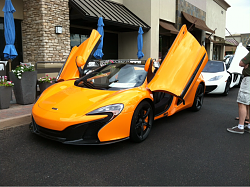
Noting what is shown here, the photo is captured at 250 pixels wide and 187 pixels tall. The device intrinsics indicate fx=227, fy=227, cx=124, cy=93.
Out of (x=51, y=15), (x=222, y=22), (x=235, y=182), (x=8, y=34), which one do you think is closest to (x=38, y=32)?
(x=51, y=15)

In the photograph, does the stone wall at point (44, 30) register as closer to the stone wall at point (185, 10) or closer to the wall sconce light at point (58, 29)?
the wall sconce light at point (58, 29)

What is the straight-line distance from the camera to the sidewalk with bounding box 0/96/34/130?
4.28 metres

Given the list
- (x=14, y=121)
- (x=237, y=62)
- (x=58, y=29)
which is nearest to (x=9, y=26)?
(x=58, y=29)

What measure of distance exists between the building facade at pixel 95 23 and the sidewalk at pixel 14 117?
12.3 ft

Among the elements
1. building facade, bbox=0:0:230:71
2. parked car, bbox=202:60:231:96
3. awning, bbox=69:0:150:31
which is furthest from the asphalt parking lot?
awning, bbox=69:0:150:31

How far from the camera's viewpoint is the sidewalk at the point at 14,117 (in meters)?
4.28

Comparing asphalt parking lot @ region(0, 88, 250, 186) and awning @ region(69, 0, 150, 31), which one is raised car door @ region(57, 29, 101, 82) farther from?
awning @ region(69, 0, 150, 31)

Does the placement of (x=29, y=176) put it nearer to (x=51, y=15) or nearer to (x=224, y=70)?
(x=224, y=70)

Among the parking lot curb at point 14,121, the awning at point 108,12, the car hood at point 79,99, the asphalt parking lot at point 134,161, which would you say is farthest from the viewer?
the awning at point 108,12

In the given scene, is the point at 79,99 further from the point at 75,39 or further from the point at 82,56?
the point at 75,39

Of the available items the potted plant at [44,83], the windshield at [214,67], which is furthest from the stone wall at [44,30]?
the windshield at [214,67]

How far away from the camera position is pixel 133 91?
3652 millimetres

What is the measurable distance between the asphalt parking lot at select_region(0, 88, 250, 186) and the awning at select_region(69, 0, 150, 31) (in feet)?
26.5

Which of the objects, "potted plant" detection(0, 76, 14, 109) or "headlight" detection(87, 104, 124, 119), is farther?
Result: "potted plant" detection(0, 76, 14, 109)
